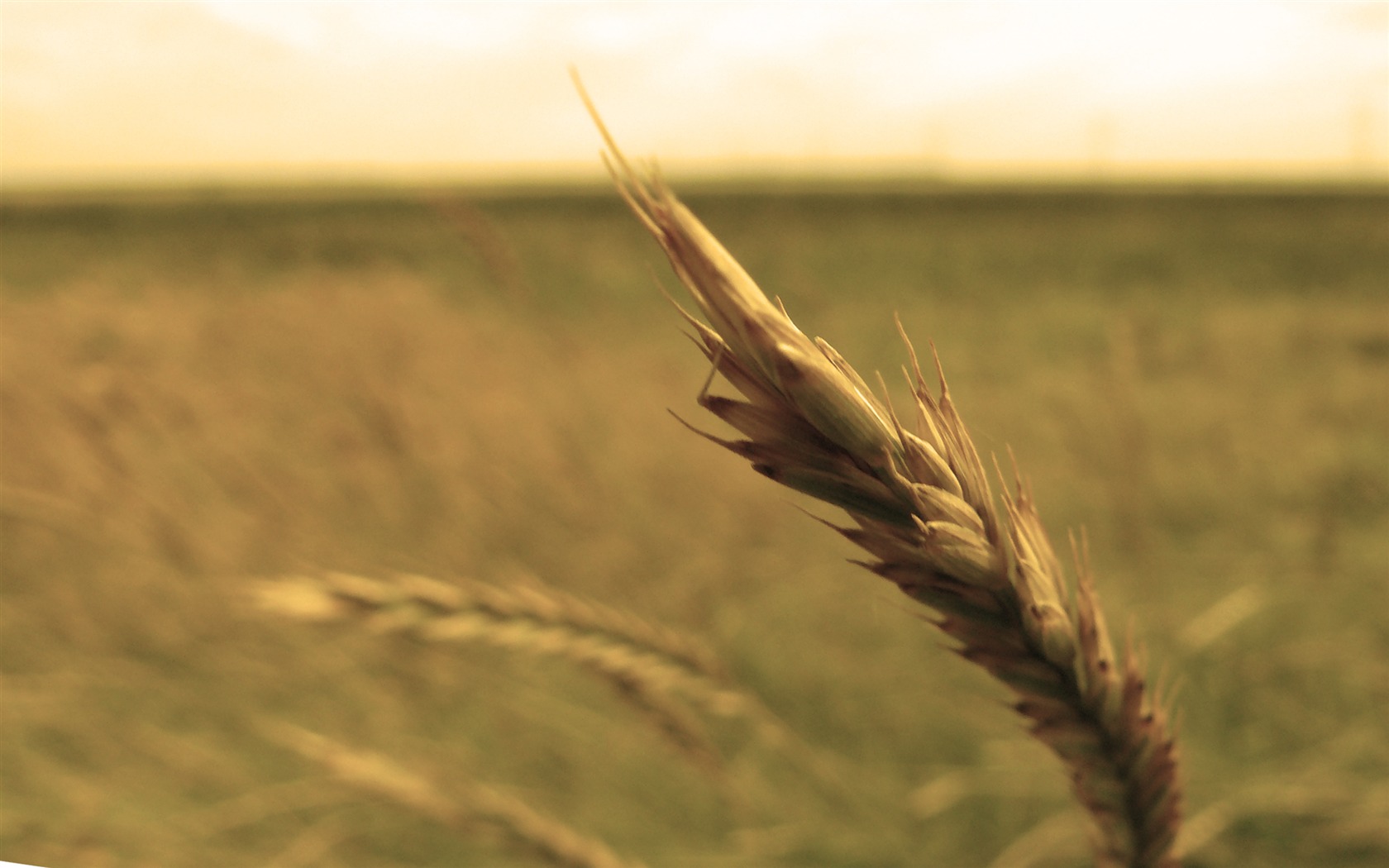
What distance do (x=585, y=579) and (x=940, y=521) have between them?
82 centimetres

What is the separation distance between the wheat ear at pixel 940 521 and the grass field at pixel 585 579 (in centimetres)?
2

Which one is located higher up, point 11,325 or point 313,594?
point 11,325

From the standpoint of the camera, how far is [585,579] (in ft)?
3.09

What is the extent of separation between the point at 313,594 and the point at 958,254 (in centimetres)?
357

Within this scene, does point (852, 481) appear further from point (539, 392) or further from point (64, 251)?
point (64, 251)

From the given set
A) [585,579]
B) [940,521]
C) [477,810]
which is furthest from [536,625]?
[585,579]

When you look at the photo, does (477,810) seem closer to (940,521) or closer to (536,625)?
(536,625)

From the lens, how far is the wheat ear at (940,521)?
13 cm

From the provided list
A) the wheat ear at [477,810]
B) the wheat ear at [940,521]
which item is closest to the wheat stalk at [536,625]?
the wheat ear at [477,810]

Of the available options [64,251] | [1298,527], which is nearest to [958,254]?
[1298,527]

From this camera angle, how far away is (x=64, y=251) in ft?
12.5

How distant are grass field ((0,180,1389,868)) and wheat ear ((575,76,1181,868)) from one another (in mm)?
19

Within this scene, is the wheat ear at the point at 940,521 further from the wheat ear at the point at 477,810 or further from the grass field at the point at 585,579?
the wheat ear at the point at 477,810

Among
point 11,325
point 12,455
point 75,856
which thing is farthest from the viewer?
point 11,325
